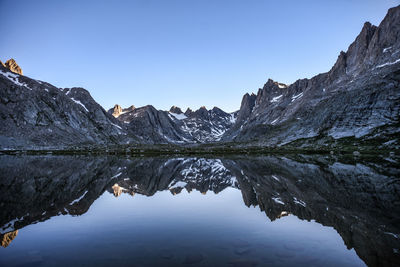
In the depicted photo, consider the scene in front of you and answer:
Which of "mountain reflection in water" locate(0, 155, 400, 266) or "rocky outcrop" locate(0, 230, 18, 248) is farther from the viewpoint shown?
"rocky outcrop" locate(0, 230, 18, 248)

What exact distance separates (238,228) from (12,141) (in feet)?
617

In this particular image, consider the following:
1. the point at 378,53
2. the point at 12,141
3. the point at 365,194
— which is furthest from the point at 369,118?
the point at 12,141

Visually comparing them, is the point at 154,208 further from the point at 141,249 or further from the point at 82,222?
the point at 141,249

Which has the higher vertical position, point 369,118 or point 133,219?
point 369,118

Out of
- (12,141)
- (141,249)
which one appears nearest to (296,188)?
(141,249)

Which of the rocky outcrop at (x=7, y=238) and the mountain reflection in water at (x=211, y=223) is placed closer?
the mountain reflection in water at (x=211, y=223)

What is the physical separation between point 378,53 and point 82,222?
Answer: 24603 centimetres

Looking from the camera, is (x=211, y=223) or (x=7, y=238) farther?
(x=211, y=223)

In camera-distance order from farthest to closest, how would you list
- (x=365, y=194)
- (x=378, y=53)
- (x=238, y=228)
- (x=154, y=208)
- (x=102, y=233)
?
1. (x=378, y=53)
2. (x=365, y=194)
3. (x=154, y=208)
4. (x=238, y=228)
5. (x=102, y=233)

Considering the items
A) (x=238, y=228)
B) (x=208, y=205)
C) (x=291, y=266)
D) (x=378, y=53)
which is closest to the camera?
(x=291, y=266)

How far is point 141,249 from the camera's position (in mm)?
13117

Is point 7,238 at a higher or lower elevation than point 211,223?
higher

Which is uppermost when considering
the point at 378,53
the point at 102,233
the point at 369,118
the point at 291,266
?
the point at 378,53

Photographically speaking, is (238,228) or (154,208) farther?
(154,208)
